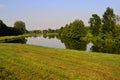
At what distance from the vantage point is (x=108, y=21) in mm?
112188

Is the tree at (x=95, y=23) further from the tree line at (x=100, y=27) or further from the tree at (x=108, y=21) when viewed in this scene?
the tree at (x=108, y=21)

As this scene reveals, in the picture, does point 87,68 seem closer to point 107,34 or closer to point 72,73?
point 72,73

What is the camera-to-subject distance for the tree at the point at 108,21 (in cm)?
11061

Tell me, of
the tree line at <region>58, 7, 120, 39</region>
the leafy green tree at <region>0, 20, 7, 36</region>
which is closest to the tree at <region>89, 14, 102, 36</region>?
the tree line at <region>58, 7, 120, 39</region>

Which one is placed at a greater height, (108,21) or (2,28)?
(108,21)

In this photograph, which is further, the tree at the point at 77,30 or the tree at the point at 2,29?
the tree at the point at 77,30

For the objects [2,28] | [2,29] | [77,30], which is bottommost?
[2,29]

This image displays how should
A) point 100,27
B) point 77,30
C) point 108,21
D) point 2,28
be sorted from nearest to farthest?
point 108,21
point 100,27
point 2,28
point 77,30

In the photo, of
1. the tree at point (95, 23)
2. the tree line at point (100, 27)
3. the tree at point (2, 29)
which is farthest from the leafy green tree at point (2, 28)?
the tree at point (95, 23)

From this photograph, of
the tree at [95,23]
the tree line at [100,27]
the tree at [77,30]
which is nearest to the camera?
the tree line at [100,27]

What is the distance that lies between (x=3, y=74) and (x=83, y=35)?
12101 cm

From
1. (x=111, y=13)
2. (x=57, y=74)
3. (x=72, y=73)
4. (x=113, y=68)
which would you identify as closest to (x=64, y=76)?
(x=57, y=74)

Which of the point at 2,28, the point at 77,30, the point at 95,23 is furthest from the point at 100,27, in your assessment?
the point at 2,28

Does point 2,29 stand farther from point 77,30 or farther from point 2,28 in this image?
point 77,30
